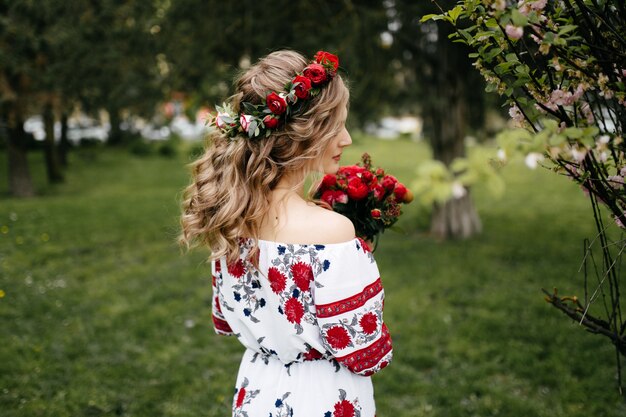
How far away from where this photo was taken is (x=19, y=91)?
37.9 ft

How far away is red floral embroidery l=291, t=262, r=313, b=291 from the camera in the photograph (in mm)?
1729

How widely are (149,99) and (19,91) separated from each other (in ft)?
19.1

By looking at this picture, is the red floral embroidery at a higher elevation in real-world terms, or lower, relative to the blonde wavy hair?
lower

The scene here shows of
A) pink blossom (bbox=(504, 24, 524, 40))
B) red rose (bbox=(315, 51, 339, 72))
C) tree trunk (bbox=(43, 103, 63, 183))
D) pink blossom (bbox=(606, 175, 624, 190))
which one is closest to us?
pink blossom (bbox=(504, 24, 524, 40))

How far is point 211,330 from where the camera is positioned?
201 inches

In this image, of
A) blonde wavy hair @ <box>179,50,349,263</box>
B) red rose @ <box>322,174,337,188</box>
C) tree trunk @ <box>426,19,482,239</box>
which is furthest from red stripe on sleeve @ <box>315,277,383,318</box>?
tree trunk @ <box>426,19,482,239</box>

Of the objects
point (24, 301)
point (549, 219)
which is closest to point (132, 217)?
point (24, 301)

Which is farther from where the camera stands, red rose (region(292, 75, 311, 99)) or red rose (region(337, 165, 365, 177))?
red rose (region(337, 165, 365, 177))

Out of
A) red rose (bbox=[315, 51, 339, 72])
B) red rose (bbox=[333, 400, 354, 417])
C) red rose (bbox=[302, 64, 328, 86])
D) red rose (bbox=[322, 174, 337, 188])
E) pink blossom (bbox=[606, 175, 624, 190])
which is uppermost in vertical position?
red rose (bbox=[315, 51, 339, 72])

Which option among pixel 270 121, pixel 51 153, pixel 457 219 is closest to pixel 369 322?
pixel 270 121

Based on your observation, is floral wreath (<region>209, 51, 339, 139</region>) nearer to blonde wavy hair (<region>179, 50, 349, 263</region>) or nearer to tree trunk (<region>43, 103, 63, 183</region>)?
blonde wavy hair (<region>179, 50, 349, 263</region>)

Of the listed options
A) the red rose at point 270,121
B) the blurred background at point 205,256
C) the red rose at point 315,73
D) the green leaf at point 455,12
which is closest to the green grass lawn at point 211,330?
the blurred background at point 205,256

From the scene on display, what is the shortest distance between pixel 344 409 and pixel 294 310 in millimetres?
454

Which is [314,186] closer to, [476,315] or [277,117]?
[277,117]
